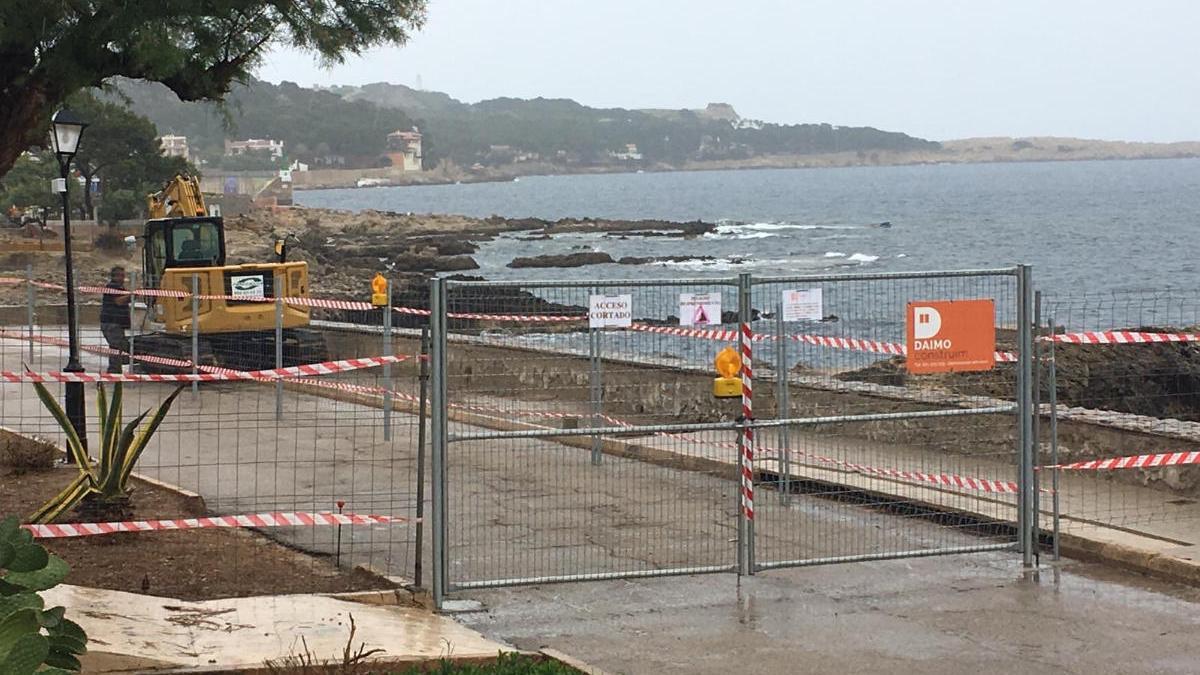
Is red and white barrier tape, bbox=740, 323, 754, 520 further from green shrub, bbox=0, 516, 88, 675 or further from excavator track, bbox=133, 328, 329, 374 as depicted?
excavator track, bbox=133, 328, 329, 374

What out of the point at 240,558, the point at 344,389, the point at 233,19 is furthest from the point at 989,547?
the point at 344,389

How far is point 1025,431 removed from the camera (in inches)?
424

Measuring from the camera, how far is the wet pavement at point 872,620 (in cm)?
849

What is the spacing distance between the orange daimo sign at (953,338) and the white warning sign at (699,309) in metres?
1.30

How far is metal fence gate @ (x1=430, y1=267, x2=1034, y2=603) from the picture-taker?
10.3 metres

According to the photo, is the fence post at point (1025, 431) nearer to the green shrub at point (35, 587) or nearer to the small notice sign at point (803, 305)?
the small notice sign at point (803, 305)

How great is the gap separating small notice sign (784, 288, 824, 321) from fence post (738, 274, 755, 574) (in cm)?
84

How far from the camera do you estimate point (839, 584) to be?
1030cm

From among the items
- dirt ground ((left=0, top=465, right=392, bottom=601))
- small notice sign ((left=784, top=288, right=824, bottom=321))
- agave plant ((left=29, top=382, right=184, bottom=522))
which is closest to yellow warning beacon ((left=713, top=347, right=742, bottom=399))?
small notice sign ((left=784, top=288, right=824, bottom=321))

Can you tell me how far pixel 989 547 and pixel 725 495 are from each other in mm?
2858

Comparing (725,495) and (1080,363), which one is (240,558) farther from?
(1080,363)

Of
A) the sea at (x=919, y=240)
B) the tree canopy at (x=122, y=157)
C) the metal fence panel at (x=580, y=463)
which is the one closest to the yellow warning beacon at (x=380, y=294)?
the metal fence panel at (x=580, y=463)

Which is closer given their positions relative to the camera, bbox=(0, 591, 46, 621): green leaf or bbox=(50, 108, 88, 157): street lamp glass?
bbox=(0, 591, 46, 621): green leaf

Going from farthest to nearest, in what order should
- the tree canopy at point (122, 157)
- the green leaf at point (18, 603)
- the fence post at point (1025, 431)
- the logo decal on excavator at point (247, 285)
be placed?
1. the tree canopy at point (122, 157)
2. the logo decal on excavator at point (247, 285)
3. the fence post at point (1025, 431)
4. the green leaf at point (18, 603)
